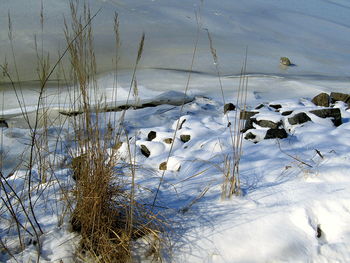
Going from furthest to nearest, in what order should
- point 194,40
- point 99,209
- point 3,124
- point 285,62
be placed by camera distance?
point 194,40 < point 285,62 < point 3,124 < point 99,209

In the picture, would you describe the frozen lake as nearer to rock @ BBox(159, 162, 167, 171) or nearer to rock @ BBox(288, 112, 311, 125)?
rock @ BBox(288, 112, 311, 125)

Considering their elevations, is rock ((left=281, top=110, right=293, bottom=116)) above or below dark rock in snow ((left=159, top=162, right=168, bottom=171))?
above

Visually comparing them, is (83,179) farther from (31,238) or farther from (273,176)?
(273,176)

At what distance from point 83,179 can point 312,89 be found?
145 inches

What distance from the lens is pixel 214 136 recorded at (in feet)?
9.32

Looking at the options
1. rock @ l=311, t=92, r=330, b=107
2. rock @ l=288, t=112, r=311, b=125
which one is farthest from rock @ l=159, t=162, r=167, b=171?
rock @ l=311, t=92, r=330, b=107

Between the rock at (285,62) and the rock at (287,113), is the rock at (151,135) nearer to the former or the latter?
the rock at (287,113)

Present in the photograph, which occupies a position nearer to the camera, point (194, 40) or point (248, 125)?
point (248, 125)

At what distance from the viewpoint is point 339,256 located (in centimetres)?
157

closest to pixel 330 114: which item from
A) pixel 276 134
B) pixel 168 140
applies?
pixel 276 134

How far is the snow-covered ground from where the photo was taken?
5.32 feet

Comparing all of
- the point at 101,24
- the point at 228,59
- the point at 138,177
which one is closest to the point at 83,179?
the point at 138,177

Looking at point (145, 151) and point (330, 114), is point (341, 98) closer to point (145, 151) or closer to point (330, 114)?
point (330, 114)

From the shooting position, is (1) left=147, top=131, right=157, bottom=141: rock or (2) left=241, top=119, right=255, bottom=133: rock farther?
(1) left=147, top=131, right=157, bottom=141: rock
